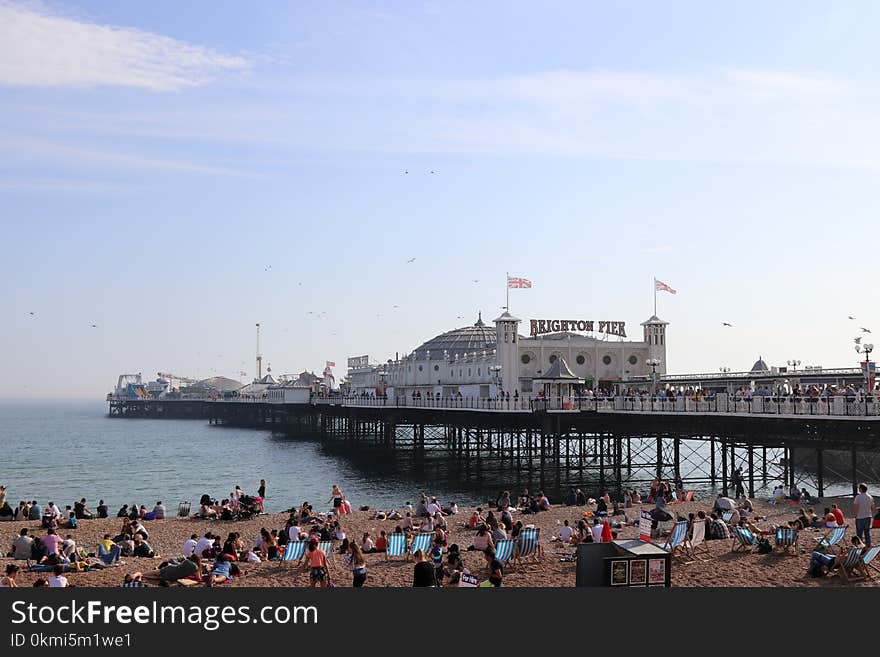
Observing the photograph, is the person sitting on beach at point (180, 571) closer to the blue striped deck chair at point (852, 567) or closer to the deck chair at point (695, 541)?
the deck chair at point (695, 541)

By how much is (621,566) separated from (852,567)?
5081 mm

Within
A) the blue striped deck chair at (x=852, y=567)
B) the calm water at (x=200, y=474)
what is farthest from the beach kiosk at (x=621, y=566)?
the calm water at (x=200, y=474)

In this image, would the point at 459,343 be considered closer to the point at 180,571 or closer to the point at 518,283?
the point at 518,283

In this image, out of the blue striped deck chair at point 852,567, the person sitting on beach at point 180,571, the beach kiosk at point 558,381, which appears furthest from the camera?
the beach kiosk at point 558,381

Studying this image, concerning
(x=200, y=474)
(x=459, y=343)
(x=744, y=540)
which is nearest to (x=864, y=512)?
(x=744, y=540)

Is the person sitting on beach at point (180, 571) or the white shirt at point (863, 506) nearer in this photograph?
the person sitting on beach at point (180, 571)

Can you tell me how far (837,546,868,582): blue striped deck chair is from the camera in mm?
14297

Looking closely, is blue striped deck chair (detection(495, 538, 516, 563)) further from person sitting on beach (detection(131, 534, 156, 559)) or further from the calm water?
the calm water

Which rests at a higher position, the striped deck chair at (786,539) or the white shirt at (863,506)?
the white shirt at (863,506)

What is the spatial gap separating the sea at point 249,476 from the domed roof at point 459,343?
Result: 1214 cm

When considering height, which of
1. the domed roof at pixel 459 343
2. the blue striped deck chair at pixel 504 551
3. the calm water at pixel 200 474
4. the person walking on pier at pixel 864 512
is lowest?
the calm water at pixel 200 474

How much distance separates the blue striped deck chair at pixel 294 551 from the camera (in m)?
17.6

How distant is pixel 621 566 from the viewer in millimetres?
11609

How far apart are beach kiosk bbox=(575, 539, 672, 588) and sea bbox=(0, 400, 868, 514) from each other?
2495 cm
